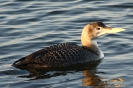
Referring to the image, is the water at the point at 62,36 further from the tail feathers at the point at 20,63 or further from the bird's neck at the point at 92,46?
the bird's neck at the point at 92,46

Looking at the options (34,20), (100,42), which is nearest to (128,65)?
(100,42)

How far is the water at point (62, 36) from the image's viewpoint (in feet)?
33.8

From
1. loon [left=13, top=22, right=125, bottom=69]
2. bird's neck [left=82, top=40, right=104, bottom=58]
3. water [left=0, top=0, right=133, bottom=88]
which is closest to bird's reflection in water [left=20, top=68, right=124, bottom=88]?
water [left=0, top=0, right=133, bottom=88]

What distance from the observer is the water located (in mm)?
10297

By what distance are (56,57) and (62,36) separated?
211cm

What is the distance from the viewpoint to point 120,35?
1322 cm

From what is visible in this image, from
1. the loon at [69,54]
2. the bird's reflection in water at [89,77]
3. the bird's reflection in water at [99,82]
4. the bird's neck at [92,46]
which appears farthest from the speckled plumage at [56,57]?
the bird's reflection in water at [99,82]

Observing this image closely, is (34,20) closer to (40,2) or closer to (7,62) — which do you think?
(40,2)

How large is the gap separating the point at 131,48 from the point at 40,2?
4907 mm

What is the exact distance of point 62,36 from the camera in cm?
1312

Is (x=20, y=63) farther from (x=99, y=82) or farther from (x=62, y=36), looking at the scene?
(x=62, y=36)

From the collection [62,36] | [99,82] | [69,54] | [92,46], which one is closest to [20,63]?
[69,54]

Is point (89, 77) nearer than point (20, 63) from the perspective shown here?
Yes

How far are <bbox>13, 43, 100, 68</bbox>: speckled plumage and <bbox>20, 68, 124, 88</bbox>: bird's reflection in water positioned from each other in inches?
7.0
